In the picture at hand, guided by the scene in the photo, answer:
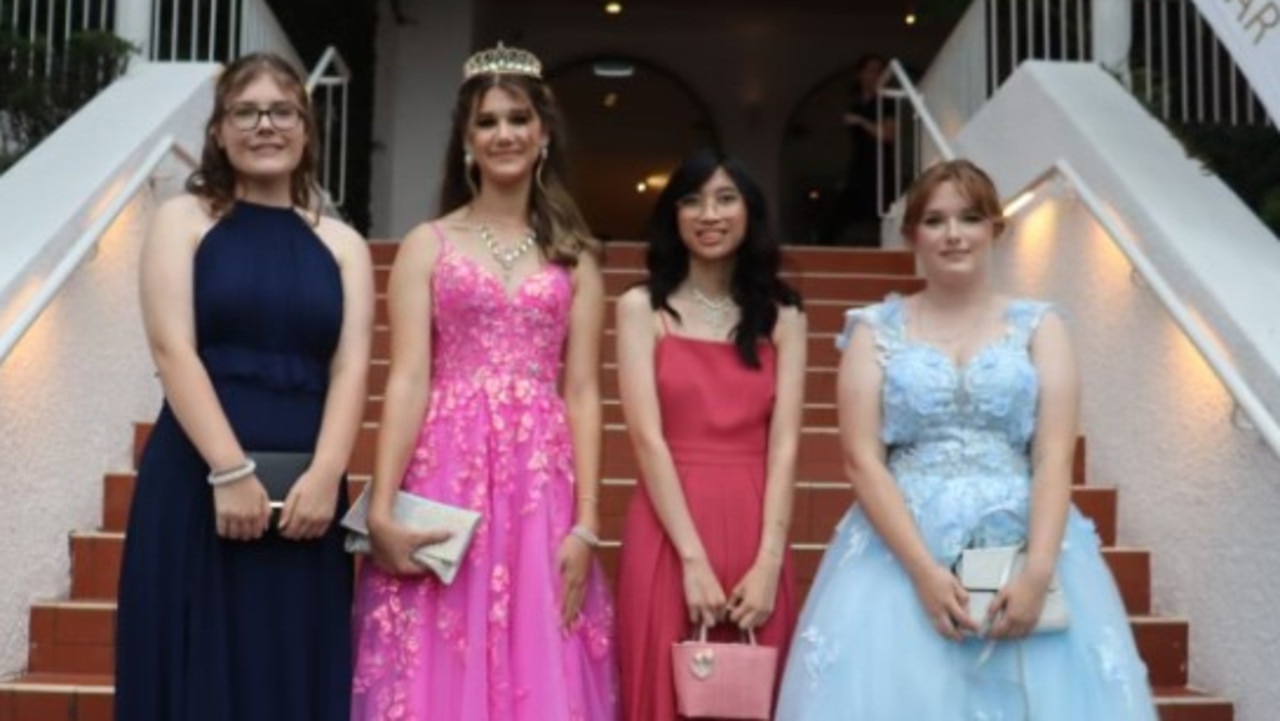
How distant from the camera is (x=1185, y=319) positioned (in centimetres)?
439

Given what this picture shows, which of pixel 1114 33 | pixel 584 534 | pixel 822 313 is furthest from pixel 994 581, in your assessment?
pixel 1114 33

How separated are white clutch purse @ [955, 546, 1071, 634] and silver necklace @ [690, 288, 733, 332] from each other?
33.2 inches

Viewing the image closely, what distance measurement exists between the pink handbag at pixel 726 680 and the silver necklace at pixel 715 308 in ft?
2.66

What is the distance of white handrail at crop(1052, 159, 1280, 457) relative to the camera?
3928mm

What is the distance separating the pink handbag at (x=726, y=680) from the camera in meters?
3.13

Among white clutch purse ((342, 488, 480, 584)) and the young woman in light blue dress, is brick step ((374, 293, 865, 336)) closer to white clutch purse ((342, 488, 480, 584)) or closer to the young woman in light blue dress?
the young woman in light blue dress

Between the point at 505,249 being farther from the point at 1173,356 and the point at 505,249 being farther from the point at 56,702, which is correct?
the point at 1173,356

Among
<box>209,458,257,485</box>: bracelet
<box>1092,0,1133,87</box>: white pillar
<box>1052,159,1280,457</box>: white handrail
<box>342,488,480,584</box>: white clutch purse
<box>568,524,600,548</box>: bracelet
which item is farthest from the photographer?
<box>1092,0,1133,87</box>: white pillar

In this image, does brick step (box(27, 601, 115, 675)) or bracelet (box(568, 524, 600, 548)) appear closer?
bracelet (box(568, 524, 600, 548))

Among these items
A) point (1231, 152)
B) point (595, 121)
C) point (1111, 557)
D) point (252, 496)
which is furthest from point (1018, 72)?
point (595, 121)

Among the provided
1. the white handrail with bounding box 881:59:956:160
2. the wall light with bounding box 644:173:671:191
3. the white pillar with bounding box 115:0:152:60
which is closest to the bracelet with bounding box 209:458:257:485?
the white pillar with bounding box 115:0:152:60

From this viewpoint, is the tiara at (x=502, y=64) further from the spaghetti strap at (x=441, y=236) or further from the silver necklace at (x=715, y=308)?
the silver necklace at (x=715, y=308)

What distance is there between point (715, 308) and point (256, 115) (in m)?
1.19

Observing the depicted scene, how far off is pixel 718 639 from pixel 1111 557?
6.60ft
